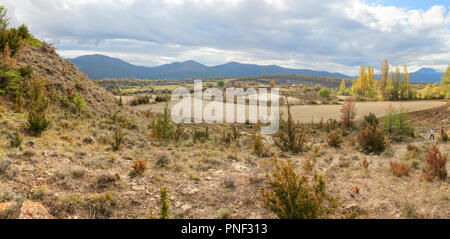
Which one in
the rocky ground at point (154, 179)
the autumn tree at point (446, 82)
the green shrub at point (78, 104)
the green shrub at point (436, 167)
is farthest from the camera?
the autumn tree at point (446, 82)

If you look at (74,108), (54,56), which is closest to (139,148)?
(74,108)

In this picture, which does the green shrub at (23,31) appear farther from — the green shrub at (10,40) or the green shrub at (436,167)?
the green shrub at (436,167)

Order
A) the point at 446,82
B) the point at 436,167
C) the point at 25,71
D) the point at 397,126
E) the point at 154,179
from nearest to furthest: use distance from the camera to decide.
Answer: the point at 154,179 < the point at 436,167 < the point at 25,71 < the point at 397,126 < the point at 446,82

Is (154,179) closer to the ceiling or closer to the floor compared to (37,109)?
closer to the floor

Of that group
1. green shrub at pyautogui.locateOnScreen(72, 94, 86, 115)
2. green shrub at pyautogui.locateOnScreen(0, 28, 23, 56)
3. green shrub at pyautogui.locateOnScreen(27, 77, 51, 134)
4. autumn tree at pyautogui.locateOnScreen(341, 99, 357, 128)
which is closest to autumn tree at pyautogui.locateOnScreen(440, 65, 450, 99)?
autumn tree at pyautogui.locateOnScreen(341, 99, 357, 128)

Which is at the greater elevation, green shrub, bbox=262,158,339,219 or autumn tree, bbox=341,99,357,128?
autumn tree, bbox=341,99,357,128

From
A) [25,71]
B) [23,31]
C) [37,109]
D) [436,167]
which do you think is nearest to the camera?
[436,167]

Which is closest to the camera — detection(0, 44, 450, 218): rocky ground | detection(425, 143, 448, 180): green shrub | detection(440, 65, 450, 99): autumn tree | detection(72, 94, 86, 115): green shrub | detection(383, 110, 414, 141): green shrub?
detection(0, 44, 450, 218): rocky ground

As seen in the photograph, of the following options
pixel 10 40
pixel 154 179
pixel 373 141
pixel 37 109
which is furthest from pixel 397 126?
pixel 10 40

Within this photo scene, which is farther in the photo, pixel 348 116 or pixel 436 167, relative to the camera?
pixel 348 116

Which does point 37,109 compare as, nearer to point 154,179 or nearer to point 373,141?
point 154,179

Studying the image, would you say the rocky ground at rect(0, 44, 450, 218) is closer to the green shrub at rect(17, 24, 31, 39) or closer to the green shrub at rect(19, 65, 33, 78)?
the green shrub at rect(19, 65, 33, 78)

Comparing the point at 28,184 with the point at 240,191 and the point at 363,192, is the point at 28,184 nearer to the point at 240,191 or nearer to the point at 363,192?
the point at 240,191

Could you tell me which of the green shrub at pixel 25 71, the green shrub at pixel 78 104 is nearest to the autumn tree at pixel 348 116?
the green shrub at pixel 78 104
